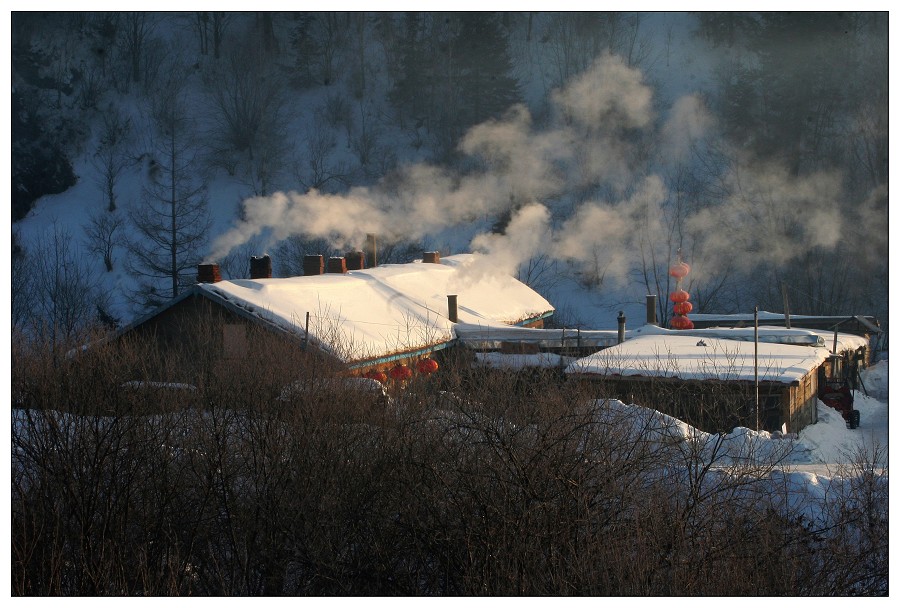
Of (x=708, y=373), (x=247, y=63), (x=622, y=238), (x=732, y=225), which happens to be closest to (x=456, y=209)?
(x=622, y=238)

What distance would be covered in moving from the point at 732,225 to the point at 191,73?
29588 millimetres

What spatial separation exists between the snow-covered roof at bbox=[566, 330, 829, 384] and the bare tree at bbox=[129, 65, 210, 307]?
2226cm

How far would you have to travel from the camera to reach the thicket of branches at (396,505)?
28.6 feet

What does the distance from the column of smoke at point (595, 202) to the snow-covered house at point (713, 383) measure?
11.7 meters

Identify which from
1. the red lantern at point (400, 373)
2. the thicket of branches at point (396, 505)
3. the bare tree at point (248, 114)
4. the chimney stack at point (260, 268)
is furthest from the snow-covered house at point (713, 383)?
the bare tree at point (248, 114)

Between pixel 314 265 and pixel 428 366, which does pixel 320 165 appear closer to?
pixel 314 265

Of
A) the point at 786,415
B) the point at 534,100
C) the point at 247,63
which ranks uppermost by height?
the point at 247,63

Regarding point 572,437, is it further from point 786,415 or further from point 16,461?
point 786,415

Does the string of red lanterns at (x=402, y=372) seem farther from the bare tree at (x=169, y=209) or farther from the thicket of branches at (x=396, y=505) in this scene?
the bare tree at (x=169, y=209)

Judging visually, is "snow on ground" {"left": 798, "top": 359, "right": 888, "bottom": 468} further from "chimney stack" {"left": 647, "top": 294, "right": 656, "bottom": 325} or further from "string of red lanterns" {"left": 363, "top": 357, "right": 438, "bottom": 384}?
"string of red lanterns" {"left": 363, "top": 357, "right": 438, "bottom": 384}

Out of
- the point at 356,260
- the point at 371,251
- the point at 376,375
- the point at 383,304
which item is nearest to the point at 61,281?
the point at 371,251

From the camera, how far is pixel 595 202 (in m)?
34.6

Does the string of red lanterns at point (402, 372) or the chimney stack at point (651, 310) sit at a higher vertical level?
the chimney stack at point (651, 310)

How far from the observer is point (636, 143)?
107 ft
